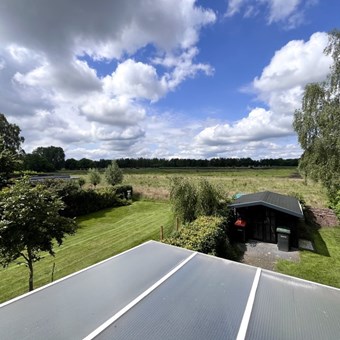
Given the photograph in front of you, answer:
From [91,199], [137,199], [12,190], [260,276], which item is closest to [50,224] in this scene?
[12,190]

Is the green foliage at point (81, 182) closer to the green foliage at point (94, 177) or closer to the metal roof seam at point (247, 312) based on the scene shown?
the green foliage at point (94, 177)

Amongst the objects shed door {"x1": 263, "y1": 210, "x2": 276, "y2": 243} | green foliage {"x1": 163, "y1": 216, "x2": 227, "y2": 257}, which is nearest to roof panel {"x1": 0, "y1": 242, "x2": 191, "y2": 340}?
green foliage {"x1": 163, "y1": 216, "x2": 227, "y2": 257}

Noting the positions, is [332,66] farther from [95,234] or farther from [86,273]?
[95,234]

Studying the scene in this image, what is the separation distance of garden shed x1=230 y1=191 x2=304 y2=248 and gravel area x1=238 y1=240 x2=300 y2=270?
2.13ft

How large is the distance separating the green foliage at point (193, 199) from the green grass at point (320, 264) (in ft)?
13.8

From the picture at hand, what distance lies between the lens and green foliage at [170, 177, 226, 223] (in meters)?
12.3

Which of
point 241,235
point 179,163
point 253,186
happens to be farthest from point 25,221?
point 179,163

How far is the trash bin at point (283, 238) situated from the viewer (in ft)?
36.5

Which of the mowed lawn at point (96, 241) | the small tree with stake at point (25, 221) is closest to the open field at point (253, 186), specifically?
the mowed lawn at point (96, 241)

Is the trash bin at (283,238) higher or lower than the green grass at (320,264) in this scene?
higher

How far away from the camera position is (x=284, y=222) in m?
12.2

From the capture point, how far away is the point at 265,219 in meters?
12.6

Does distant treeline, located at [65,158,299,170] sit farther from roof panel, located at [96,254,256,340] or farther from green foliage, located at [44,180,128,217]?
roof panel, located at [96,254,256,340]

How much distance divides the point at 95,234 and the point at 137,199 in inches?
452
